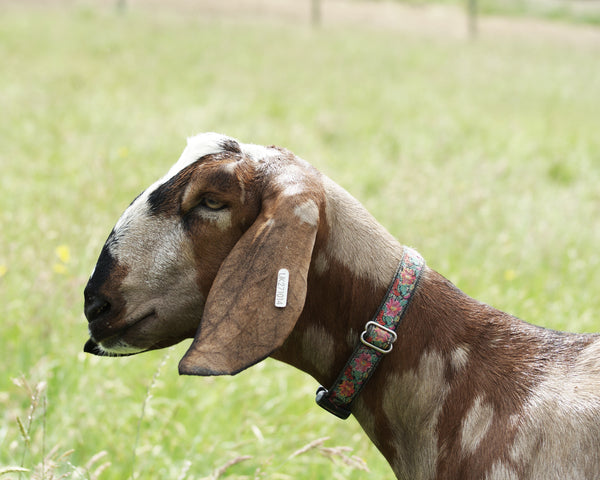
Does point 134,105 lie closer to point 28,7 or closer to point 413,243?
point 413,243

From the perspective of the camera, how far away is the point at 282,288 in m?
1.76

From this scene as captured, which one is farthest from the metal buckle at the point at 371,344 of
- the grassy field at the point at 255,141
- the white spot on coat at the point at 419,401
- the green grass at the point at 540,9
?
the green grass at the point at 540,9

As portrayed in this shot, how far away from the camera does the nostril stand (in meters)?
2.07

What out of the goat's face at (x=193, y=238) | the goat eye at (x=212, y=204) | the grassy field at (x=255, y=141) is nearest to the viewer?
the goat's face at (x=193, y=238)

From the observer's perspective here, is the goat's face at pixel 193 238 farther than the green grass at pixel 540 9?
No

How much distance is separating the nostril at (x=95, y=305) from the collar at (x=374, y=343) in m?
0.71

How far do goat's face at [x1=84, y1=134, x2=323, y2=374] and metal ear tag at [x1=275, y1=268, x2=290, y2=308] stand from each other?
102 mm

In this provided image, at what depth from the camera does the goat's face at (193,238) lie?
1.88 meters

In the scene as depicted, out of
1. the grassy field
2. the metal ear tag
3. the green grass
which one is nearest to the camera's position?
the metal ear tag

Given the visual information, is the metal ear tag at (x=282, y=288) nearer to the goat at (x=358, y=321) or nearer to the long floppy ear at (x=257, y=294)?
the long floppy ear at (x=257, y=294)

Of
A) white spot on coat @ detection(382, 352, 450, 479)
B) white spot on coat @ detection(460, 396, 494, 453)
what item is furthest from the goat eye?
white spot on coat @ detection(460, 396, 494, 453)

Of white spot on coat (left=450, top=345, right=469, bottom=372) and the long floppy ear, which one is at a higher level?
the long floppy ear

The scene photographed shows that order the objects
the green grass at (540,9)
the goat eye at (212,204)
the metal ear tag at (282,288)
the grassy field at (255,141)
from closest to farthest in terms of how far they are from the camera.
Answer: the metal ear tag at (282,288) < the goat eye at (212,204) < the grassy field at (255,141) < the green grass at (540,9)

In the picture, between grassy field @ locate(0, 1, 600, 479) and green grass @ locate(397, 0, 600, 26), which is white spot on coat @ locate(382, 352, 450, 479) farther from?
green grass @ locate(397, 0, 600, 26)
